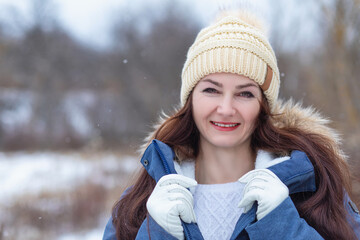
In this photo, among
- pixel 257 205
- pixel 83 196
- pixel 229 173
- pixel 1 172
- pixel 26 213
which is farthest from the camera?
pixel 1 172

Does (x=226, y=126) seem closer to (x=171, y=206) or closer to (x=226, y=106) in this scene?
(x=226, y=106)

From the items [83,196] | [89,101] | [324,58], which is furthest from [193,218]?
[89,101]

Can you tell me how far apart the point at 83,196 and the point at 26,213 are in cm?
99

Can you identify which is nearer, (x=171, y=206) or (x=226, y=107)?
(x=171, y=206)

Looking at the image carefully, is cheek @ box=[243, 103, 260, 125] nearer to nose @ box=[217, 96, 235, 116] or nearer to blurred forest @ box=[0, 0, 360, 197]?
nose @ box=[217, 96, 235, 116]

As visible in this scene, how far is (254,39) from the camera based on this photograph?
2.07m

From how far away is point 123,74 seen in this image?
52.3ft

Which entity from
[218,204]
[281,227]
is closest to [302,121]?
[218,204]

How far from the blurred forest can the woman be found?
6.25 m

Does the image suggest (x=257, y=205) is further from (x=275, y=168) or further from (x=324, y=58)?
(x=324, y=58)

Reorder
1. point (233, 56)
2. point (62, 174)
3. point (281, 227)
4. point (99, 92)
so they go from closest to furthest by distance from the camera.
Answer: point (281, 227), point (233, 56), point (62, 174), point (99, 92)

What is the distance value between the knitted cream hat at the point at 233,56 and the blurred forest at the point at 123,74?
6305 mm

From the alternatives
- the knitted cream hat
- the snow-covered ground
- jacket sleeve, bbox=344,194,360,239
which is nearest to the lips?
the knitted cream hat

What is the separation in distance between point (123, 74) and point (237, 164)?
14236 mm
